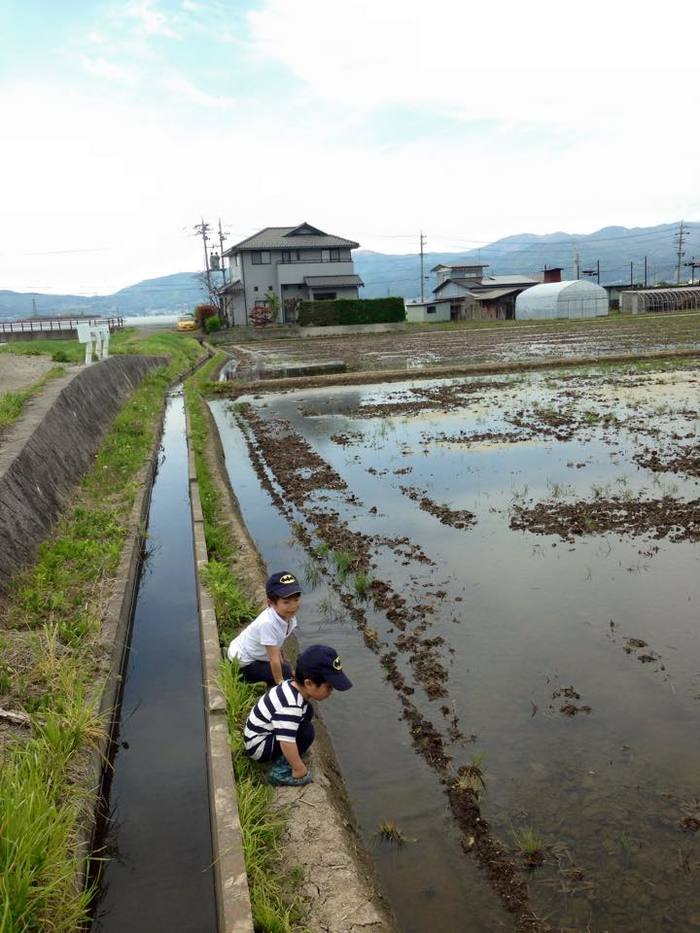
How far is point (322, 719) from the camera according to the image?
4.99 meters

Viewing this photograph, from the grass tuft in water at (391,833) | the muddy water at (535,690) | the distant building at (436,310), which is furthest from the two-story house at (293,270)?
the grass tuft in water at (391,833)

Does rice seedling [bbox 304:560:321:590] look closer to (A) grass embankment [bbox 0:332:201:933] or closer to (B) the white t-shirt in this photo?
(A) grass embankment [bbox 0:332:201:933]

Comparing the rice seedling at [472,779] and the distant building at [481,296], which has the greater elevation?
the distant building at [481,296]

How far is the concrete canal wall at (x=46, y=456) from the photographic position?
734cm

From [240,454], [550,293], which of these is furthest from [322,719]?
[550,293]

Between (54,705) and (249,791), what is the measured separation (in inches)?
66.2

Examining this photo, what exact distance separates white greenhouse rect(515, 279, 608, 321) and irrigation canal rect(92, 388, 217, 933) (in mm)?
54296

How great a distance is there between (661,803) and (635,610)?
98.3 inches

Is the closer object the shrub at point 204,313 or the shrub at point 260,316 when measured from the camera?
the shrub at point 260,316

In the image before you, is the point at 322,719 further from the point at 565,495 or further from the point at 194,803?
the point at 565,495

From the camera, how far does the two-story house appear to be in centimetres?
5662

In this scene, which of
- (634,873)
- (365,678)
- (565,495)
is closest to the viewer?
(634,873)

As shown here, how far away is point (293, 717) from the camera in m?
4.04

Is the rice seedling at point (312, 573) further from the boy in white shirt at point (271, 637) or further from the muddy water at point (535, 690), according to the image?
the boy in white shirt at point (271, 637)
